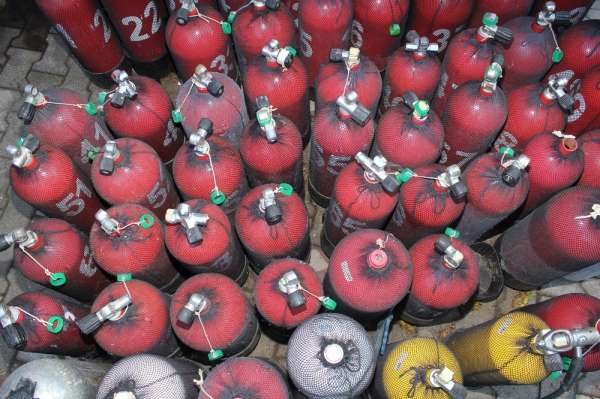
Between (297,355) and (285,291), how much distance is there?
0.43 meters

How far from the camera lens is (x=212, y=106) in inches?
159

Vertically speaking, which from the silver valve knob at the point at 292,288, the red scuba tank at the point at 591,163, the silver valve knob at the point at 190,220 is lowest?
the silver valve knob at the point at 292,288

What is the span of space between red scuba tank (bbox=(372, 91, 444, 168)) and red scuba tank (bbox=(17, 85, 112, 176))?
105 inches

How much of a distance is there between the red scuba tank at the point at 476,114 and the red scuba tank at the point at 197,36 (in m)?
2.37

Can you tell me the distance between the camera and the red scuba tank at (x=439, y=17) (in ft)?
15.4

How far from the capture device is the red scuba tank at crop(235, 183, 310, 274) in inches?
137

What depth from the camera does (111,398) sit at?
279cm

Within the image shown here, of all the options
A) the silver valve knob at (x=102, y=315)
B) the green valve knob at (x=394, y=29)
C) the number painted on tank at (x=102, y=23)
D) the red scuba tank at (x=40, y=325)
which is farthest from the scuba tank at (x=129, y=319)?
the green valve knob at (x=394, y=29)

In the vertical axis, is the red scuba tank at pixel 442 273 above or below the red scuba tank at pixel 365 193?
below

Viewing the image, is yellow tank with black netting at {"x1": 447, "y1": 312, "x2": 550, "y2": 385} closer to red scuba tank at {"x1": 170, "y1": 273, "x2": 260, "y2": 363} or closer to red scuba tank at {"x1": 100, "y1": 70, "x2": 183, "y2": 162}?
red scuba tank at {"x1": 170, "y1": 273, "x2": 260, "y2": 363}

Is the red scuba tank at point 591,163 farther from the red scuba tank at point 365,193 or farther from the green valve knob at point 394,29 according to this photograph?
the green valve knob at point 394,29

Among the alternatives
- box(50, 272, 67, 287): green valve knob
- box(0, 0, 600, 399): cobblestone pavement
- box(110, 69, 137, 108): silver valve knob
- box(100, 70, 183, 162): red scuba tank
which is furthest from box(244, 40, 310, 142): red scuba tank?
box(50, 272, 67, 287): green valve knob

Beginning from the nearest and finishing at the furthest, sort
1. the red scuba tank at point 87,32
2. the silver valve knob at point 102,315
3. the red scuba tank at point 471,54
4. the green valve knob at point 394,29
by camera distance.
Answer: the silver valve knob at point 102,315 → the red scuba tank at point 471,54 → the red scuba tank at point 87,32 → the green valve knob at point 394,29

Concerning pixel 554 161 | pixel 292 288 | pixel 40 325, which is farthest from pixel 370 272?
pixel 40 325
